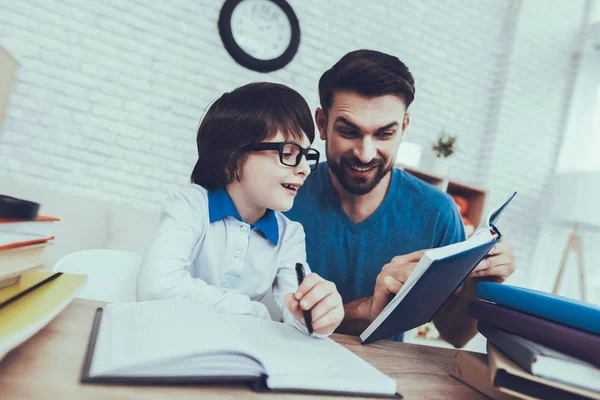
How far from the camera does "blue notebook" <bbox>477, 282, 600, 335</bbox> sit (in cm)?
50

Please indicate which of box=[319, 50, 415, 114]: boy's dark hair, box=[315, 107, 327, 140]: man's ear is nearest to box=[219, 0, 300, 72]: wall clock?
box=[315, 107, 327, 140]: man's ear

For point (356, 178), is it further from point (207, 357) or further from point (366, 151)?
point (207, 357)

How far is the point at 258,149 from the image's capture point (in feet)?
3.14

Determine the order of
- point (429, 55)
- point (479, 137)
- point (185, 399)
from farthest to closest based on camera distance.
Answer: point (479, 137) < point (429, 55) < point (185, 399)

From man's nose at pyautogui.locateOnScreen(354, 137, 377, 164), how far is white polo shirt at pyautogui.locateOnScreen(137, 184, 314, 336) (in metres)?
0.34

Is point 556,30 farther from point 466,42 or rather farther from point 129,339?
point 129,339

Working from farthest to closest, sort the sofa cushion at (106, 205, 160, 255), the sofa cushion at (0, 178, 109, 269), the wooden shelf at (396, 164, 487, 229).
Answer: the wooden shelf at (396, 164, 487, 229)
the sofa cushion at (106, 205, 160, 255)
the sofa cushion at (0, 178, 109, 269)

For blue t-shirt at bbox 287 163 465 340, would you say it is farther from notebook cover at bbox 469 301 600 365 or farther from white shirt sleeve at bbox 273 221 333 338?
notebook cover at bbox 469 301 600 365

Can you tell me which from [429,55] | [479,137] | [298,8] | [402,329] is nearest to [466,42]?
[429,55]

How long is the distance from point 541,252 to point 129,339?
13.5 ft

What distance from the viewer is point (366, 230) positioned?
1361 mm

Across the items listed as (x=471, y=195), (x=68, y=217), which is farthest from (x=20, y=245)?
(x=471, y=195)

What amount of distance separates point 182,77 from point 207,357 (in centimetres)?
255

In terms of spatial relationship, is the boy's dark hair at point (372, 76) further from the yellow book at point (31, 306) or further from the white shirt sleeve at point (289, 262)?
the yellow book at point (31, 306)
